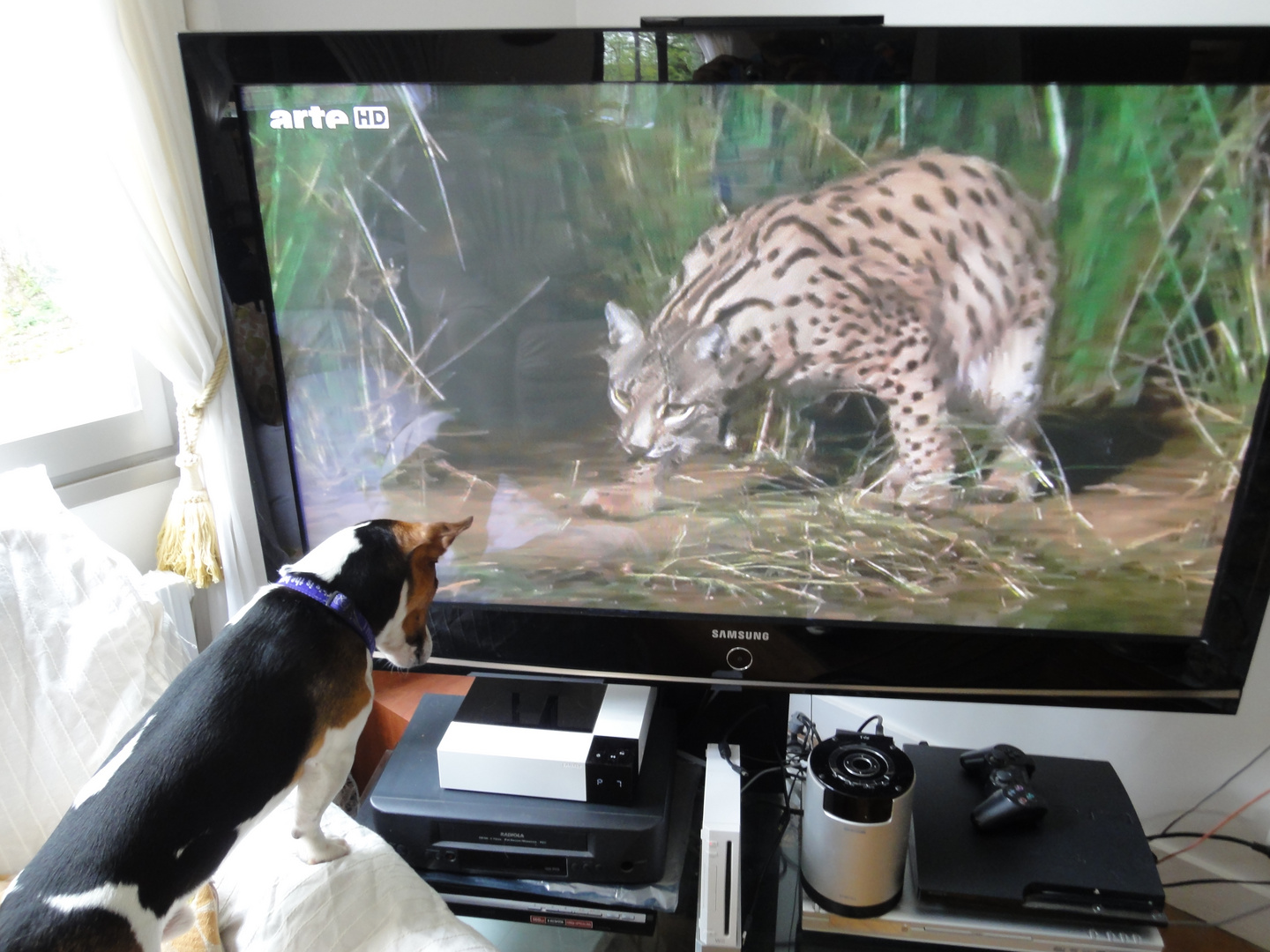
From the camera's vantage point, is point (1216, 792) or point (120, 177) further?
point (1216, 792)

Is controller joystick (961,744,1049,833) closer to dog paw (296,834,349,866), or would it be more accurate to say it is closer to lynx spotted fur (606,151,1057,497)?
lynx spotted fur (606,151,1057,497)

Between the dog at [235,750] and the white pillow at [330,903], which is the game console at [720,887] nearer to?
the white pillow at [330,903]

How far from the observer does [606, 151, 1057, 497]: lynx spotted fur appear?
1012 millimetres

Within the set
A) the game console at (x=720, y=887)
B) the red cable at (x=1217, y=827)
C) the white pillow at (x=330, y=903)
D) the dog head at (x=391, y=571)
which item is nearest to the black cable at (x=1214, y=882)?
the red cable at (x=1217, y=827)

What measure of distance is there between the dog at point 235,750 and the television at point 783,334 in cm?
15

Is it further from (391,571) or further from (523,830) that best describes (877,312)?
(523,830)

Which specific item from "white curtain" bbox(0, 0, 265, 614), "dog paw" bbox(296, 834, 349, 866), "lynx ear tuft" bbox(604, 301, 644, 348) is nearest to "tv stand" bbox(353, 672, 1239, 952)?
"dog paw" bbox(296, 834, 349, 866)

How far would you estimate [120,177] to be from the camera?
126 centimetres

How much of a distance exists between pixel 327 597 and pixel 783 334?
65cm

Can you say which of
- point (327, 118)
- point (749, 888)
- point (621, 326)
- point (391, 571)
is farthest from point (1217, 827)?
point (327, 118)

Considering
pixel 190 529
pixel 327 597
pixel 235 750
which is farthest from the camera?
pixel 190 529

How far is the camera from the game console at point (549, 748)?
1.18 meters

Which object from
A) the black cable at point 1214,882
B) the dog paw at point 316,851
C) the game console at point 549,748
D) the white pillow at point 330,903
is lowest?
the black cable at point 1214,882

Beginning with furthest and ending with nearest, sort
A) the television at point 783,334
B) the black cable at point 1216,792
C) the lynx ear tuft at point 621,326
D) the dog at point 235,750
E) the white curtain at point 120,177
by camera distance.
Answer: the black cable at point 1216,792 < the white curtain at point 120,177 < the lynx ear tuft at point 621,326 < the television at point 783,334 < the dog at point 235,750
